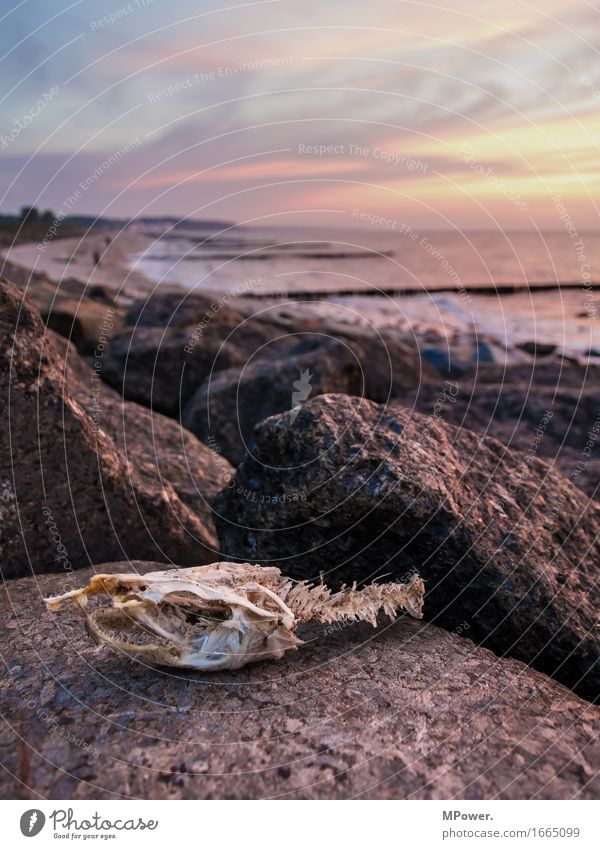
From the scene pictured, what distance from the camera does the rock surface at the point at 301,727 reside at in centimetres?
248

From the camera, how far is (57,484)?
4.25 meters

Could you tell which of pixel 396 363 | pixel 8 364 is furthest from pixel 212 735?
pixel 396 363

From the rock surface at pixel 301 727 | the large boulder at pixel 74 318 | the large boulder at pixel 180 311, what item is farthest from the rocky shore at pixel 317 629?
the large boulder at pixel 180 311

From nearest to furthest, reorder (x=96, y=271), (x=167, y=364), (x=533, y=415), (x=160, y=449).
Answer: (x=160, y=449) < (x=533, y=415) < (x=167, y=364) < (x=96, y=271)

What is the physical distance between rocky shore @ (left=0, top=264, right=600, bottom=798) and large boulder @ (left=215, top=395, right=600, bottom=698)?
1 centimetres

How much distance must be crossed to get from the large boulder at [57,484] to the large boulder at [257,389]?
109 inches

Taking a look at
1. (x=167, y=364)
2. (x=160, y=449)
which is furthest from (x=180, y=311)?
(x=160, y=449)

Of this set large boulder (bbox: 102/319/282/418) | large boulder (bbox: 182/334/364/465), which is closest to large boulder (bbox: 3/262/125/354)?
large boulder (bbox: 102/319/282/418)

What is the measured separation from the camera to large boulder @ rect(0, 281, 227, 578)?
13.4 ft

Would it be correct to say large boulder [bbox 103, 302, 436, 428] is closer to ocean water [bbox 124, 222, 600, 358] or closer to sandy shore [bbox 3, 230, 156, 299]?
ocean water [bbox 124, 222, 600, 358]

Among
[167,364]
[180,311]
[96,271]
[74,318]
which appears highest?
[96,271]
